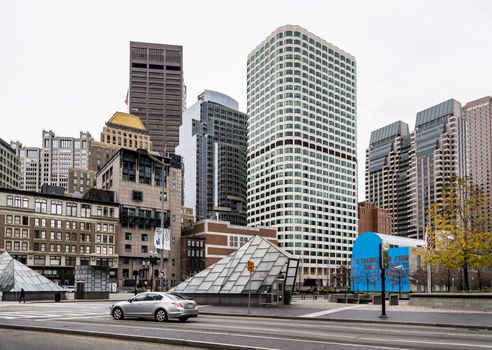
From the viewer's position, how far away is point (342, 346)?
1551 cm

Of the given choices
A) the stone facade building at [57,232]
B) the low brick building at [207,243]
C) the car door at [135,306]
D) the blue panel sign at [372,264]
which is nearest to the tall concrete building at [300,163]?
the low brick building at [207,243]

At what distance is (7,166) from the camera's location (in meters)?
175

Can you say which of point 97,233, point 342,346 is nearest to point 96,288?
point 342,346

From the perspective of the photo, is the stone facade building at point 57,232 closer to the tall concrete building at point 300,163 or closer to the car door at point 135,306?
the tall concrete building at point 300,163

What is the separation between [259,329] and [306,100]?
178m

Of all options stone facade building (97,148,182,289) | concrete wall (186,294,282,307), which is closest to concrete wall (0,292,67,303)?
concrete wall (186,294,282,307)

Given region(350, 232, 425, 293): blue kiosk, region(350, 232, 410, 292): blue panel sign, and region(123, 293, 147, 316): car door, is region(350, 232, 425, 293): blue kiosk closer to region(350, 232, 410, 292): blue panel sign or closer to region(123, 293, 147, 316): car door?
region(350, 232, 410, 292): blue panel sign

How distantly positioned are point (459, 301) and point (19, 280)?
41.1 m

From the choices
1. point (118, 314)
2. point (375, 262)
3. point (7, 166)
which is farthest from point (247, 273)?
point (7, 166)

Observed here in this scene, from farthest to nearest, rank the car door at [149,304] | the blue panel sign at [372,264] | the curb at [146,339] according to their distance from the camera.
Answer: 1. the blue panel sign at [372,264]
2. the car door at [149,304]
3. the curb at [146,339]

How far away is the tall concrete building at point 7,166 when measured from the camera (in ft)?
557

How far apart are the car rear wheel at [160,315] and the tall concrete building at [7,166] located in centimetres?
16160

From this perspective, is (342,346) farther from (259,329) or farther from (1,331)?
(1,331)

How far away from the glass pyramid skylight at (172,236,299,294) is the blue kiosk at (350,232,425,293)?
71222 mm
